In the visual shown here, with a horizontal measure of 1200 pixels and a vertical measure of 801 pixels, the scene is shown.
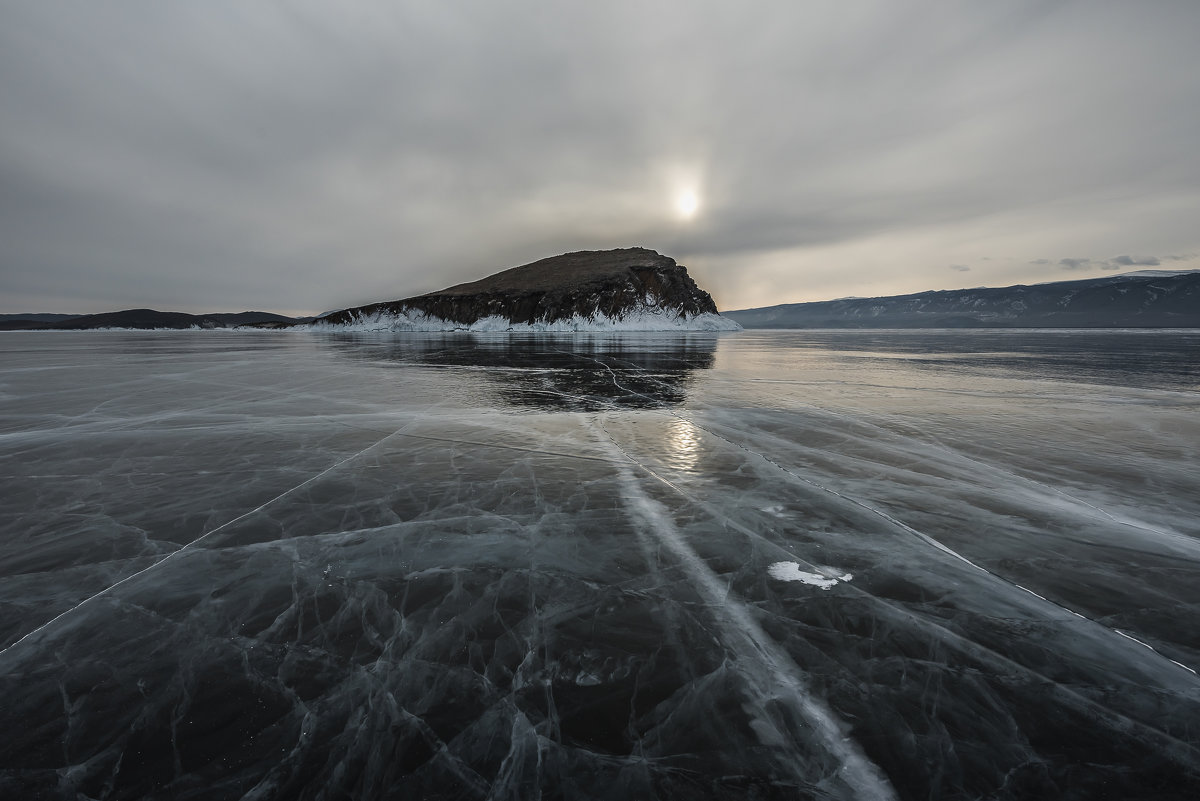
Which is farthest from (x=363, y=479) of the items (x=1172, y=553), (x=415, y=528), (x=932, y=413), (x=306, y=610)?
(x=932, y=413)

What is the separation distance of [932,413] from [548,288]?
100 m

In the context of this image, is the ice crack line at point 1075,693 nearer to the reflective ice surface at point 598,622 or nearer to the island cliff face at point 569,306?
the reflective ice surface at point 598,622

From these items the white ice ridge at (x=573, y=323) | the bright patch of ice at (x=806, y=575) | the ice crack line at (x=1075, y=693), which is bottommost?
the ice crack line at (x=1075, y=693)

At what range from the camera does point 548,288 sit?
105 m

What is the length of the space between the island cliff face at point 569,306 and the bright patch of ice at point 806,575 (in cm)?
9118

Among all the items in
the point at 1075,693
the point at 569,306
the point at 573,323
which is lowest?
the point at 1075,693

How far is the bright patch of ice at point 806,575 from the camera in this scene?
354 cm

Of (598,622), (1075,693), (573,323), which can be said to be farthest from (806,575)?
(573,323)

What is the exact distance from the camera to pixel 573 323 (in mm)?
96875

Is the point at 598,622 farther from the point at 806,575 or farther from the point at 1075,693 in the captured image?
the point at 1075,693

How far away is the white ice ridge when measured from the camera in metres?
95.5

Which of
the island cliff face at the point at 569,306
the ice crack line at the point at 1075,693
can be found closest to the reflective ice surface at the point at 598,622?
the ice crack line at the point at 1075,693

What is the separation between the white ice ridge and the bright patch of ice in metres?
88.2

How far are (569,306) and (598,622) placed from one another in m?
97.6
